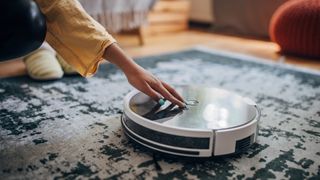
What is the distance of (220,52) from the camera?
193 cm

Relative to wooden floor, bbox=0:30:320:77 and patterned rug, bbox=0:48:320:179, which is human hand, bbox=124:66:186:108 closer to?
patterned rug, bbox=0:48:320:179

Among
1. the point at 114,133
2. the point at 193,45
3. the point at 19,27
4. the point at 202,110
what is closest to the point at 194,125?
the point at 202,110

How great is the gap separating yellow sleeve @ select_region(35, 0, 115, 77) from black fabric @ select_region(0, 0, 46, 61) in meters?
0.07

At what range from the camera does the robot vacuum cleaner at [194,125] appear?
0.70 metres

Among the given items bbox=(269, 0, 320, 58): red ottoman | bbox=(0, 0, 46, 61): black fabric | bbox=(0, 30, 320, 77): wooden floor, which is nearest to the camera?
bbox=(0, 0, 46, 61): black fabric

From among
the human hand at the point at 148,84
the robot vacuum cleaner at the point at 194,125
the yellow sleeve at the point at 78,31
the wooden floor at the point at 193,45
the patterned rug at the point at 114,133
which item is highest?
Answer: the yellow sleeve at the point at 78,31

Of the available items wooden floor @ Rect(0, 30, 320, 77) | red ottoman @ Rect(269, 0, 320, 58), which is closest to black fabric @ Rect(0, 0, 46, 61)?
wooden floor @ Rect(0, 30, 320, 77)

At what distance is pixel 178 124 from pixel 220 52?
1.27 m

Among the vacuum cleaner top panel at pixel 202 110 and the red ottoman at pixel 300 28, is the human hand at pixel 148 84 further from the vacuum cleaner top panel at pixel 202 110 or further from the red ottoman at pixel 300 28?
the red ottoman at pixel 300 28

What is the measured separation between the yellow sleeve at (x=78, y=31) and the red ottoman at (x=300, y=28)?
1345 millimetres

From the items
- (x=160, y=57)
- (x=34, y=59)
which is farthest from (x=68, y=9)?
(x=160, y=57)

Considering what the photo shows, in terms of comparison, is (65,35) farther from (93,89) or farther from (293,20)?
(293,20)

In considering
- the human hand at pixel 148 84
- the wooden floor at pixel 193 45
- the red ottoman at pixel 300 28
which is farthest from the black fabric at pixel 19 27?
the red ottoman at pixel 300 28

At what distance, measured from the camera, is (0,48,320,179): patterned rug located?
688 mm
